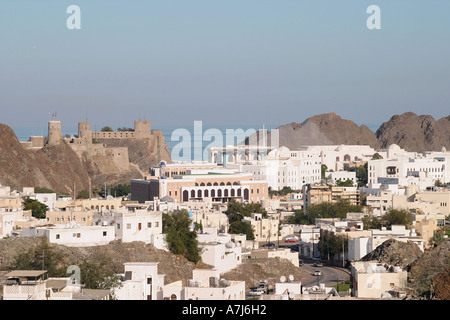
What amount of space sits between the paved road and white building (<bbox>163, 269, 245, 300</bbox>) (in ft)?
23.8

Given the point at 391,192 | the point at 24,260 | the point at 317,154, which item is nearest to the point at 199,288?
the point at 24,260

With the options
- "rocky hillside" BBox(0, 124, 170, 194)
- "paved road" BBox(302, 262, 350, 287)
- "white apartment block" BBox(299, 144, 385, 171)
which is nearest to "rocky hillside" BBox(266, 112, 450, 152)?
"white apartment block" BBox(299, 144, 385, 171)

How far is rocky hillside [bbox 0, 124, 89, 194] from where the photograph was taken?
64.4m

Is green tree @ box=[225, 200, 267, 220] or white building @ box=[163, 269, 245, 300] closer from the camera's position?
white building @ box=[163, 269, 245, 300]

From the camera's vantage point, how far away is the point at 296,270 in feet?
113

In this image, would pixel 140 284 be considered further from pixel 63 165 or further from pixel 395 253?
pixel 63 165

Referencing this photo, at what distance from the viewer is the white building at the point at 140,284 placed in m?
21.2

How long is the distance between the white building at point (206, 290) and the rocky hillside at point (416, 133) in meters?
127

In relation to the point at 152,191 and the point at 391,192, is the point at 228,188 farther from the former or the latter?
the point at 391,192

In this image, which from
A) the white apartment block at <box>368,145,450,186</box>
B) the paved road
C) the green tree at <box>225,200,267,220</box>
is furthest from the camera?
the white apartment block at <box>368,145,450,186</box>

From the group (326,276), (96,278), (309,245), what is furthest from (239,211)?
(96,278)

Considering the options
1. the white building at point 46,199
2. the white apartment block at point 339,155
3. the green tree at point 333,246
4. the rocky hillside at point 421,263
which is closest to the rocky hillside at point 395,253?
the rocky hillside at point 421,263

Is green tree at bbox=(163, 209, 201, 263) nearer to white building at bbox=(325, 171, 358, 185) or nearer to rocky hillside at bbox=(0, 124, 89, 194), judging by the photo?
rocky hillside at bbox=(0, 124, 89, 194)
